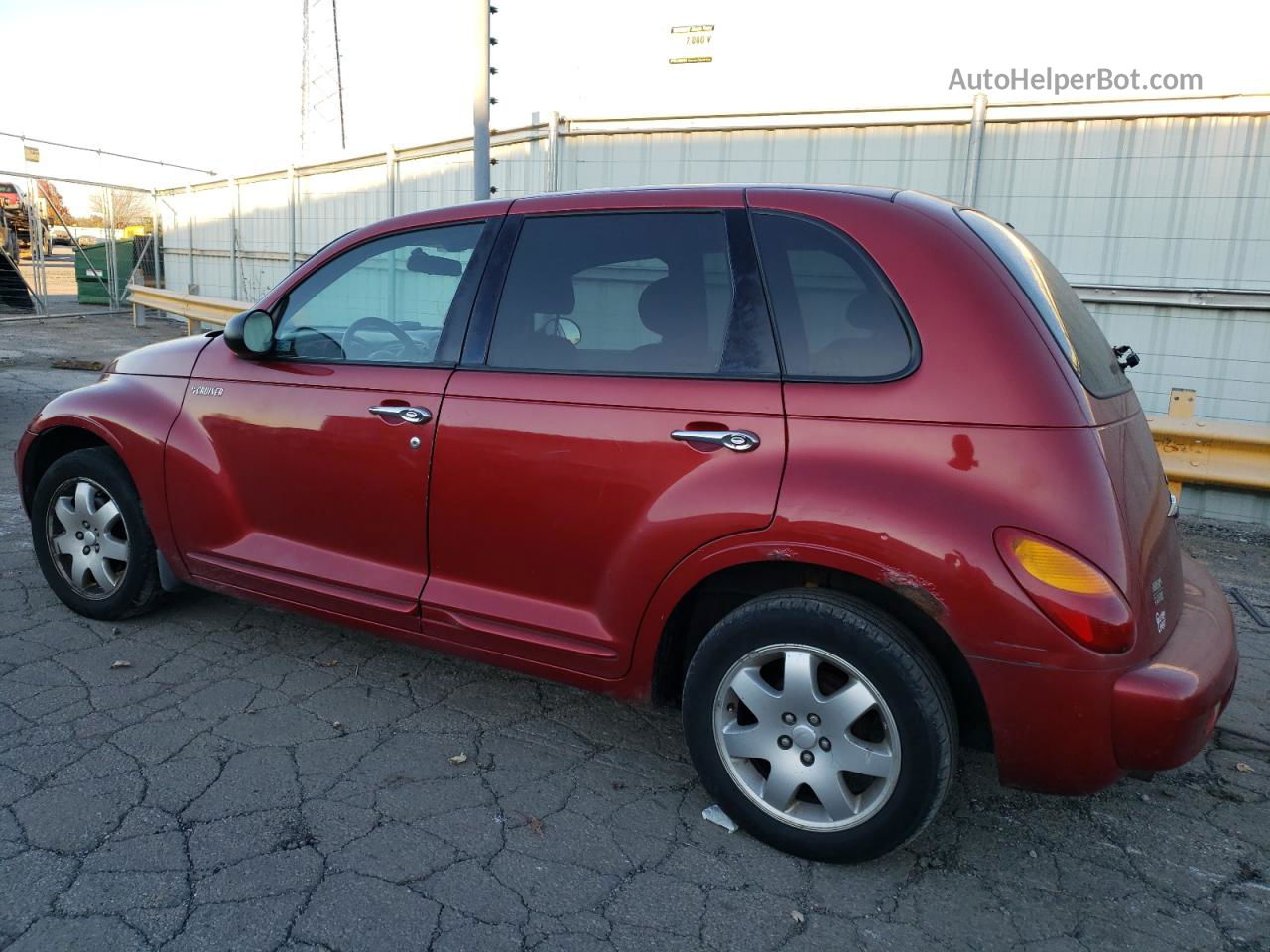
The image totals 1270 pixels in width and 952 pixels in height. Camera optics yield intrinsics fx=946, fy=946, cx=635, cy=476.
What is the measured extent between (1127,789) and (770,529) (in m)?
1.62

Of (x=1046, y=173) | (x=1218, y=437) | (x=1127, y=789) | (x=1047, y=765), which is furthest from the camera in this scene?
(x=1046, y=173)

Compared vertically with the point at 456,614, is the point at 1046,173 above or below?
above

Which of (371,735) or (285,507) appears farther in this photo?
(285,507)

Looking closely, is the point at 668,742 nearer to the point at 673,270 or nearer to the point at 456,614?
the point at 456,614

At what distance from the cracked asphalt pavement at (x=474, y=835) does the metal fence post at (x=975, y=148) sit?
4968 mm

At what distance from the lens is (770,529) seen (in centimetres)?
247

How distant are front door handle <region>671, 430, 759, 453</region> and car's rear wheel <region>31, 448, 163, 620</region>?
2.46 meters

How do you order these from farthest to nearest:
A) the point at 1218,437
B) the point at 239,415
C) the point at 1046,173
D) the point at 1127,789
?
the point at 1046,173, the point at 1218,437, the point at 239,415, the point at 1127,789

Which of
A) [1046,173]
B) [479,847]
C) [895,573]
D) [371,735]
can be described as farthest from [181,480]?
[1046,173]

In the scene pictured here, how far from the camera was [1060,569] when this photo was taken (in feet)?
7.20

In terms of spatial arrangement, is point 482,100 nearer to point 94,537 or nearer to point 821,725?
point 94,537

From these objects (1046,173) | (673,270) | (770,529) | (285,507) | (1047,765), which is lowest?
(1047,765)

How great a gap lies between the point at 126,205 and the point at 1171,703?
93.0 ft

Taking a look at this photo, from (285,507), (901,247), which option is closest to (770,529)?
(901,247)
